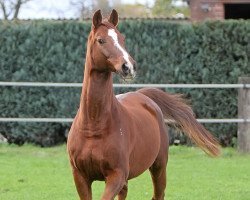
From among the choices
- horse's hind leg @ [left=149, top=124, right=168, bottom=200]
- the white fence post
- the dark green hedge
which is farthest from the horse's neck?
the dark green hedge

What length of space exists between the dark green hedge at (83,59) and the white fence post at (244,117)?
1.00 meters

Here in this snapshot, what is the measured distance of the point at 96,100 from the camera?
5.95 m

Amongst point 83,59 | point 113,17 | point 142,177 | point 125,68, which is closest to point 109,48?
point 125,68

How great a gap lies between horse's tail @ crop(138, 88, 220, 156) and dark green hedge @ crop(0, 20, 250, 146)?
5.96 meters

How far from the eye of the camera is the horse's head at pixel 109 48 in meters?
5.42

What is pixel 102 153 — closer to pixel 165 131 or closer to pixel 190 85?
pixel 165 131

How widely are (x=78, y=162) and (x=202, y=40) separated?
8.64 meters

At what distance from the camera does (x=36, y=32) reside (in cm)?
1425

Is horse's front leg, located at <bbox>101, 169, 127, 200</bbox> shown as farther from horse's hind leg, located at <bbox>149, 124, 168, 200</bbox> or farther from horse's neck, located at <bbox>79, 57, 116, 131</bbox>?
horse's hind leg, located at <bbox>149, 124, 168, 200</bbox>

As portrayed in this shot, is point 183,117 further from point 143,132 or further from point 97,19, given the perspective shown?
point 97,19

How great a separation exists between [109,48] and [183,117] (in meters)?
2.74

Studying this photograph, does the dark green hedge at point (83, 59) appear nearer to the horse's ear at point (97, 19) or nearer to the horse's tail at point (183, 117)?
the horse's tail at point (183, 117)

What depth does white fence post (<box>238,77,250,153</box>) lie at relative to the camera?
13031mm

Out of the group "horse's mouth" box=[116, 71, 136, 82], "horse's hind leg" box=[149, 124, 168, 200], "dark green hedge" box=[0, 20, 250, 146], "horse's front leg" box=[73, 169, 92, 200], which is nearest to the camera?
"horse's mouth" box=[116, 71, 136, 82]
